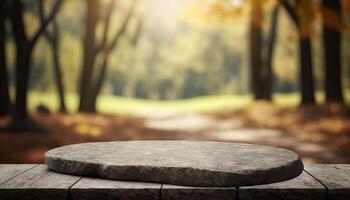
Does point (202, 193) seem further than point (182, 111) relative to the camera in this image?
No

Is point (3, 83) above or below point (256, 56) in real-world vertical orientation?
below

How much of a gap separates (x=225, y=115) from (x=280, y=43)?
760 inches

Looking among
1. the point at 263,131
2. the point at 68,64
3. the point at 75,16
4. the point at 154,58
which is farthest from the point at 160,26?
the point at 263,131

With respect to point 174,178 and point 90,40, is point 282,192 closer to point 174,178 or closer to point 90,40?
point 174,178

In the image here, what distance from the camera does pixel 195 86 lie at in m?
48.7

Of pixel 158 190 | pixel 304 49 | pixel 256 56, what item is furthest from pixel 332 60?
pixel 158 190

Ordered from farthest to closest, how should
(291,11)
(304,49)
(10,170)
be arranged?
(304,49) → (291,11) → (10,170)

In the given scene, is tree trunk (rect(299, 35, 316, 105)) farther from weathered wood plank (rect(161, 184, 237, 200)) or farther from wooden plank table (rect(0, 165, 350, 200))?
weathered wood plank (rect(161, 184, 237, 200))

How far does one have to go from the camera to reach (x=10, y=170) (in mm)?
4227

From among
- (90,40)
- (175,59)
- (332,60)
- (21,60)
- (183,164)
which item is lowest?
(183,164)

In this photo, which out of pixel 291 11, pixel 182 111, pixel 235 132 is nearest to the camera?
pixel 235 132

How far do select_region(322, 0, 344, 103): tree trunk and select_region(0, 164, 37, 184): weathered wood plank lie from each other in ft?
43.3

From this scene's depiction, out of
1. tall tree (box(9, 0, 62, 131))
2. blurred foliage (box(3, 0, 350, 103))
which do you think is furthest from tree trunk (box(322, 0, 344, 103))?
blurred foliage (box(3, 0, 350, 103))

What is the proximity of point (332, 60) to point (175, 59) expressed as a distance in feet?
95.8
